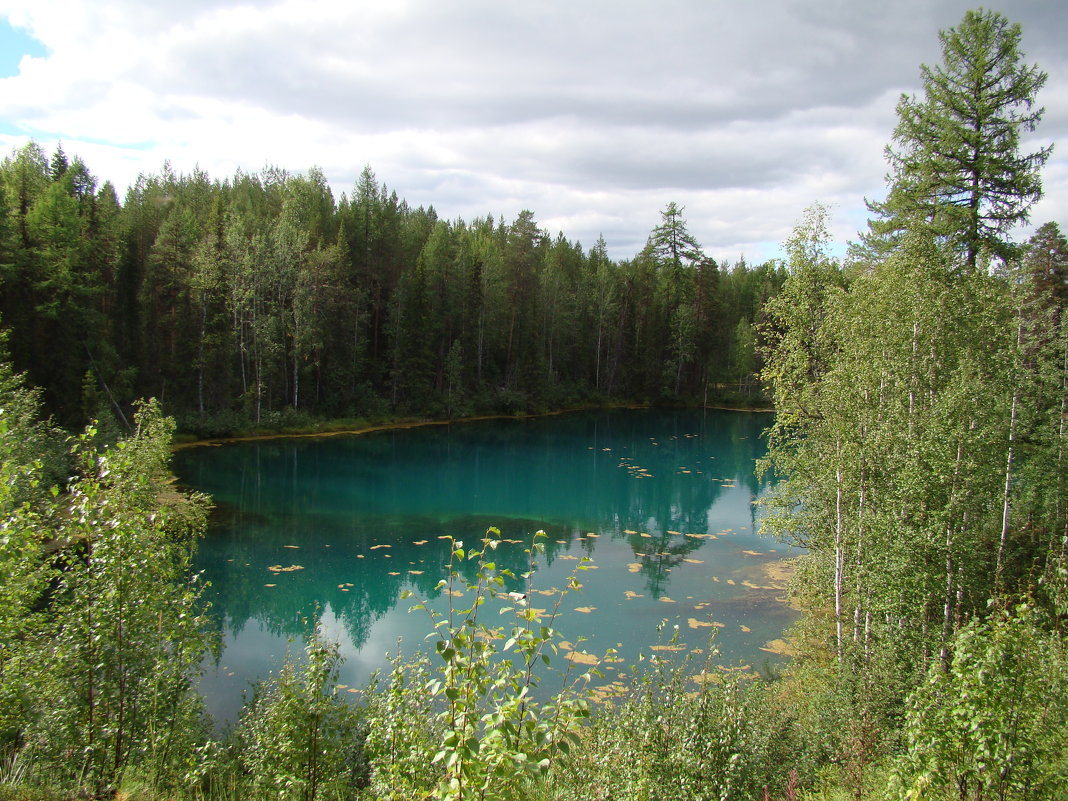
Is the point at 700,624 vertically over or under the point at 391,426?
under

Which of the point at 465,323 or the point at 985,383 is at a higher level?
the point at 465,323

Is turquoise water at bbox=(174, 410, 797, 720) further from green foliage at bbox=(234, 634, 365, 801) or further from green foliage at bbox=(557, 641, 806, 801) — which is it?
green foliage at bbox=(557, 641, 806, 801)

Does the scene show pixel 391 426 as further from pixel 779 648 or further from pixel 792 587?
pixel 779 648

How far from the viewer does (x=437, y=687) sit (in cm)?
398

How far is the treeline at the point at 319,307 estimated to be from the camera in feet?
105

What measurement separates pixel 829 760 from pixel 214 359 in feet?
131

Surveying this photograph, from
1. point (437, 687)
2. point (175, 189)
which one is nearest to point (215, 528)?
point (437, 687)

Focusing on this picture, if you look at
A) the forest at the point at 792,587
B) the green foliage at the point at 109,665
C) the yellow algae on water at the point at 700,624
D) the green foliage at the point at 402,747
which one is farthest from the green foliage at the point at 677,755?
the yellow algae on water at the point at 700,624

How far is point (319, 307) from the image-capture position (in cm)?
4559

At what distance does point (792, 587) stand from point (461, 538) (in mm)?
12617

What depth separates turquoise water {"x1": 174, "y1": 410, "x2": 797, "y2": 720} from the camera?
651 inches

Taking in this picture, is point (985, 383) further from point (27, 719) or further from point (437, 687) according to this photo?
point (27, 719)

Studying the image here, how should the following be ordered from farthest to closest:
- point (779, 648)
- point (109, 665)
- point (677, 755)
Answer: point (779, 648) < point (109, 665) < point (677, 755)

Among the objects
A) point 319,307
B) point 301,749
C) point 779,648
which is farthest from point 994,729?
point 319,307
